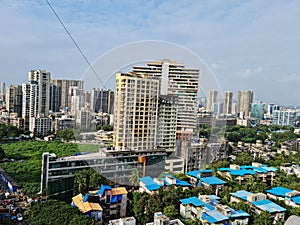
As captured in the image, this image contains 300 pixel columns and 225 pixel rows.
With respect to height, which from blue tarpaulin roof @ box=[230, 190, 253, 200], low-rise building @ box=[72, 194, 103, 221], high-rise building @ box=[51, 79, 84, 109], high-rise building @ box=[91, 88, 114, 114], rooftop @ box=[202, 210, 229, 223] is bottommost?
low-rise building @ box=[72, 194, 103, 221]

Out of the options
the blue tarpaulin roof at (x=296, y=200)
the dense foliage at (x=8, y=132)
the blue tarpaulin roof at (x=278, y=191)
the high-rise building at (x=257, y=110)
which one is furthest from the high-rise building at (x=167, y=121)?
the high-rise building at (x=257, y=110)

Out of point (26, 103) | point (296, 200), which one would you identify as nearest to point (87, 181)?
point (296, 200)

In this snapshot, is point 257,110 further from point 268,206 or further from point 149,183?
point 149,183

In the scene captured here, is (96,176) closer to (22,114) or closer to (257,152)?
(257,152)

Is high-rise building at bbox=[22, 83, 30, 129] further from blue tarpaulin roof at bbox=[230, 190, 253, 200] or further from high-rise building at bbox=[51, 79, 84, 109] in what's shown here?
blue tarpaulin roof at bbox=[230, 190, 253, 200]

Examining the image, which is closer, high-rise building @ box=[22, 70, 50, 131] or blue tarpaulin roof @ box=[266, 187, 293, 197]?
blue tarpaulin roof @ box=[266, 187, 293, 197]

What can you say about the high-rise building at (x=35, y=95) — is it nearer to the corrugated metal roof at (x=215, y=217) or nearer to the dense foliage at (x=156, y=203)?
the dense foliage at (x=156, y=203)

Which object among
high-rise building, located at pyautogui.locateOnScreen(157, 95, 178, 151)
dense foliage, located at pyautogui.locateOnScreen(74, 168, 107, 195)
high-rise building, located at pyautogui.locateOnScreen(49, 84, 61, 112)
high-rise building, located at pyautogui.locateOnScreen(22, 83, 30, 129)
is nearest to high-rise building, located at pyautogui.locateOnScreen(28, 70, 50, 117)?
high-rise building, located at pyautogui.locateOnScreen(22, 83, 30, 129)

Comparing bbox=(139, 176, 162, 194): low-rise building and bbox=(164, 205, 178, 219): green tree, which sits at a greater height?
bbox=(139, 176, 162, 194): low-rise building
